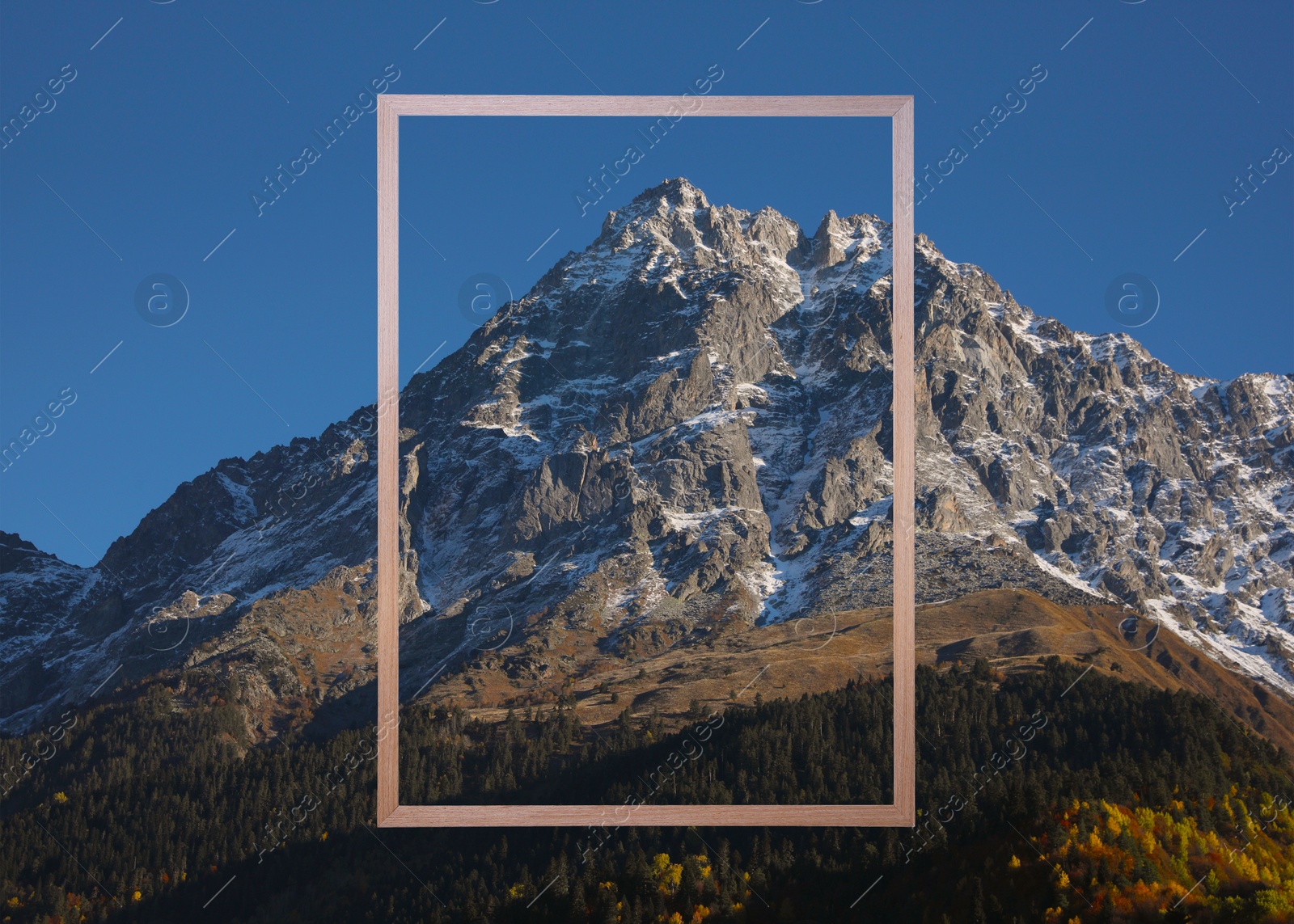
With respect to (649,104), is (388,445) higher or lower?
lower

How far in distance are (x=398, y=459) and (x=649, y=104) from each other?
4.49 m

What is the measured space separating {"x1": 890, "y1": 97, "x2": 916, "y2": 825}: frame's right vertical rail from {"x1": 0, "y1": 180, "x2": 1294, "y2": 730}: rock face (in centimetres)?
282

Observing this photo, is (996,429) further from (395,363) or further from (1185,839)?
(395,363)

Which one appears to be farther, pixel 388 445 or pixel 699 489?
pixel 699 489

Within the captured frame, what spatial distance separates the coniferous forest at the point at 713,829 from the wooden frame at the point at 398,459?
77cm

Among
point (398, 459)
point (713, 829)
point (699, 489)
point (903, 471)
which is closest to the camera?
point (903, 471)

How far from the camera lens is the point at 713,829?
119ft

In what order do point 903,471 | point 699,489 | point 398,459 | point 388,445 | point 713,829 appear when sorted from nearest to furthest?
point 388,445
point 903,471
point 398,459
point 713,829
point 699,489

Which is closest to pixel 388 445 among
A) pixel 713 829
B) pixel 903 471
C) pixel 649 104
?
pixel 649 104

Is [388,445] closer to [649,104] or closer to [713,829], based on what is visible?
[649,104]

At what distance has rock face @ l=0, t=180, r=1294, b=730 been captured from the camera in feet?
196

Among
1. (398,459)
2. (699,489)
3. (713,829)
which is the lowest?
(713,829)

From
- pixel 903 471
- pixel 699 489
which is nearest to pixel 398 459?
pixel 903 471

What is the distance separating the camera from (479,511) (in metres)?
77.1
